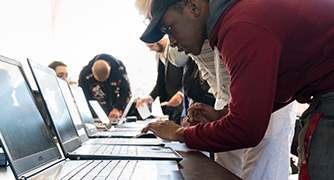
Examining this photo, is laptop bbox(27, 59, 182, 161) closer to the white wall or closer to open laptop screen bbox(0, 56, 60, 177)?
open laptop screen bbox(0, 56, 60, 177)

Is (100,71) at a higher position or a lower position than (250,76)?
higher

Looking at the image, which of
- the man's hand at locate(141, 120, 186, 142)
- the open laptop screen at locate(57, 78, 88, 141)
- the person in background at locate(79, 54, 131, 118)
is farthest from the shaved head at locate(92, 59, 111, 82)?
the man's hand at locate(141, 120, 186, 142)

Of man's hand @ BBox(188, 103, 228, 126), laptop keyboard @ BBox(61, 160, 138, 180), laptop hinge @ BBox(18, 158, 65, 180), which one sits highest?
laptop hinge @ BBox(18, 158, 65, 180)

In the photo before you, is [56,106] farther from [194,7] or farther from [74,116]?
[194,7]

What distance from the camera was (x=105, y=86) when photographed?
335 cm

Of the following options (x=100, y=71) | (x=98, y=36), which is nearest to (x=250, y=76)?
(x=100, y=71)

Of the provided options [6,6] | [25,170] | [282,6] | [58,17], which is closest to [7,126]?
[25,170]

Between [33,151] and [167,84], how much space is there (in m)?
2.16

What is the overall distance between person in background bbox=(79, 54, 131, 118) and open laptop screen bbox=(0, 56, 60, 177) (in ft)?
8.09

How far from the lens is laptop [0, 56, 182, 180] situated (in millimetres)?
573

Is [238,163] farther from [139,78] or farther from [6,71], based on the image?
[139,78]

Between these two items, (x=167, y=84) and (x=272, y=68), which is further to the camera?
(x=167, y=84)

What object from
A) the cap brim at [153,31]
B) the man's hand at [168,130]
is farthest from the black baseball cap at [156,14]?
the man's hand at [168,130]

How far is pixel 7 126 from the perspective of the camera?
0.58 metres
